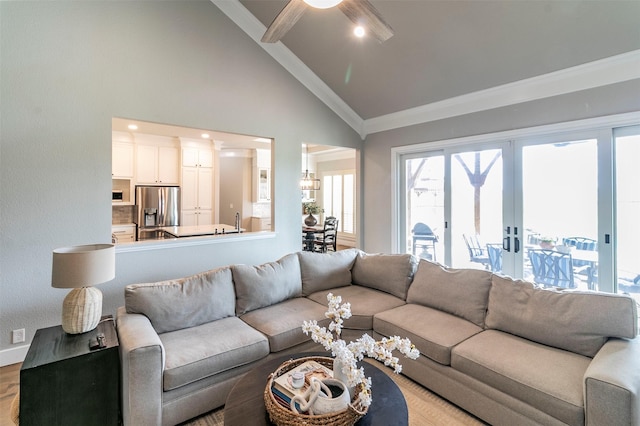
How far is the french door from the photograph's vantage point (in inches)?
122

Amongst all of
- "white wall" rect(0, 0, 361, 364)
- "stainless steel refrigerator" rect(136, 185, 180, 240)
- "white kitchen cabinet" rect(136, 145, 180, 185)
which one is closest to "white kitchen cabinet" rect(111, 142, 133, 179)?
"white kitchen cabinet" rect(136, 145, 180, 185)

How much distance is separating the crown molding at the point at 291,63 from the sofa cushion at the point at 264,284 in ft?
10.2

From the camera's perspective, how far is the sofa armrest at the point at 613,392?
1.50 m

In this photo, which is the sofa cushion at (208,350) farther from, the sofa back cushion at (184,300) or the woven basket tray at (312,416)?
the woven basket tray at (312,416)

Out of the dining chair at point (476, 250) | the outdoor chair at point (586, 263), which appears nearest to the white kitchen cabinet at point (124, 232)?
the dining chair at point (476, 250)

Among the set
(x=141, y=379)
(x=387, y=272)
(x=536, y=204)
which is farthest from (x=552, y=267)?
(x=141, y=379)

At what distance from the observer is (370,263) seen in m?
3.53

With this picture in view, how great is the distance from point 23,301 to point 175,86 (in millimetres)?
2680

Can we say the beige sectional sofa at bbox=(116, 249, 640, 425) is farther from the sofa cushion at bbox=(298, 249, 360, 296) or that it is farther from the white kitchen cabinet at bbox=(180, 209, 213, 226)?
the white kitchen cabinet at bbox=(180, 209, 213, 226)

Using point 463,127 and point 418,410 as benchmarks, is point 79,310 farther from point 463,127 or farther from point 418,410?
point 463,127

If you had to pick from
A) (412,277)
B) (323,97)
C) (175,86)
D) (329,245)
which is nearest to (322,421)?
(412,277)

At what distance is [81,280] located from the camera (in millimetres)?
1926

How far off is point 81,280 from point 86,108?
2059 millimetres

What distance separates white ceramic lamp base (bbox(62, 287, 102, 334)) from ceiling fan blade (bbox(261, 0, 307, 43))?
7.84 ft
